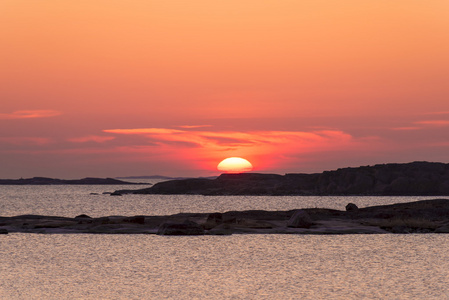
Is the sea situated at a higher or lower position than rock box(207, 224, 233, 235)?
lower

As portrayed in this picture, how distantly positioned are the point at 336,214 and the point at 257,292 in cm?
5380

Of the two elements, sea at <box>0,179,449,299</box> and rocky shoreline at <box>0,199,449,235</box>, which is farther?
rocky shoreline at <box>0,199,449,235</box>

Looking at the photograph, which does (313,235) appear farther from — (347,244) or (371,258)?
(371,258)

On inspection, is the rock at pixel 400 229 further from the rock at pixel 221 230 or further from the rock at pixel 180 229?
the rock at pixel 180 229

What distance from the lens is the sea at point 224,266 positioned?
30.8 meters

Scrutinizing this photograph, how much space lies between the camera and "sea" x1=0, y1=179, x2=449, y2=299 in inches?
1214

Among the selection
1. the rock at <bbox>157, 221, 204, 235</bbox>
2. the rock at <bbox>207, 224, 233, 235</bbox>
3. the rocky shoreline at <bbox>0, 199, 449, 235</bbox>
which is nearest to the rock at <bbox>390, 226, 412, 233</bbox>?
the rocky shoreline at <bbox>0, 199, 449, 235</bbox>

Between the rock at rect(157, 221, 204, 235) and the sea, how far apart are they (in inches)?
65.8

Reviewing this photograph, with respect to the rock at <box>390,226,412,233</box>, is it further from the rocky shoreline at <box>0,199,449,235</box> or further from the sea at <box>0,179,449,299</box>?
the sea at <box>0,179,449,299</box>

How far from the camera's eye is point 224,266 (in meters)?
41.8

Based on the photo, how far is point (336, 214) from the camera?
83.2 m

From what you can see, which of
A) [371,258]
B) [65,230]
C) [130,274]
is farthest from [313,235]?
[130,274]

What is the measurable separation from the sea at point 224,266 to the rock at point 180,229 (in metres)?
1.67

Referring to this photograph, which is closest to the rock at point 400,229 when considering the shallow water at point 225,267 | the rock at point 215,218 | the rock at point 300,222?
the shallow water at point 225,267
